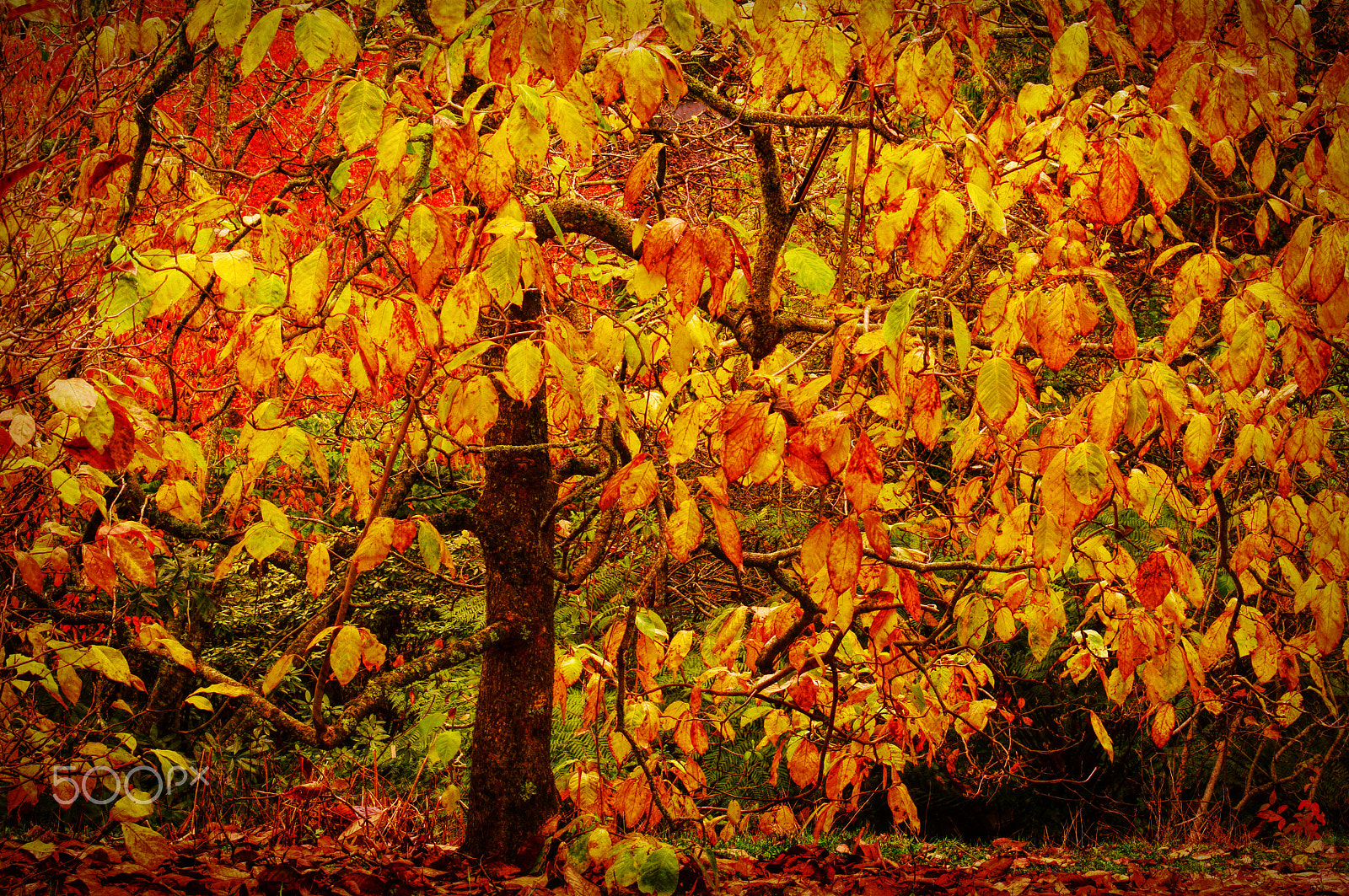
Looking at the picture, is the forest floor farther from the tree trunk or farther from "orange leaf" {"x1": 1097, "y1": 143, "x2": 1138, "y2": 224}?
"orange leaf" {"x1": 1097, "y1": 143, "x2": 1138, "y2": 224}

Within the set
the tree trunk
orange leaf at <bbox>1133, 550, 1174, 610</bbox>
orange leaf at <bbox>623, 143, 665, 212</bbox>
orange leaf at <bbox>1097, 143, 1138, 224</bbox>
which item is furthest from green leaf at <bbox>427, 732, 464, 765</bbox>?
orange leaf at <bbox>1097, 143, 1138, 224</bbox>

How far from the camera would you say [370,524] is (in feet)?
7.43

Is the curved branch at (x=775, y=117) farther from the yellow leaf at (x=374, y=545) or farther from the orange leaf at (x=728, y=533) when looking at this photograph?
the yellow leaf at (x=374, y=545)

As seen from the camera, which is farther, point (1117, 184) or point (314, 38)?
point (1117, 184)

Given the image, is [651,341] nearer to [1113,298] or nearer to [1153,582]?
[1113,298]

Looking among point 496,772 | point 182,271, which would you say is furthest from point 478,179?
point 496,772

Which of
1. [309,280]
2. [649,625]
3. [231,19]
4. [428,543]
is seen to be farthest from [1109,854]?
[231,19]

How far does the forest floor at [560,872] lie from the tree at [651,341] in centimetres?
25

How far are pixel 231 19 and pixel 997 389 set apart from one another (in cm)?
165

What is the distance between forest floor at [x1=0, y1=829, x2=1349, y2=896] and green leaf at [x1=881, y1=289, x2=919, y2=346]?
4.14 ft

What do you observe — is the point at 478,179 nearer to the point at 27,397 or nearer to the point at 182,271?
the point at 182,271

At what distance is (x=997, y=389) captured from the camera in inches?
79.2

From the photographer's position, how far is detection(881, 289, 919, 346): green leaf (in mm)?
1788

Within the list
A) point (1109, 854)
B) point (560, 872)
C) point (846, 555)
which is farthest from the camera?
point (1109, 854)
